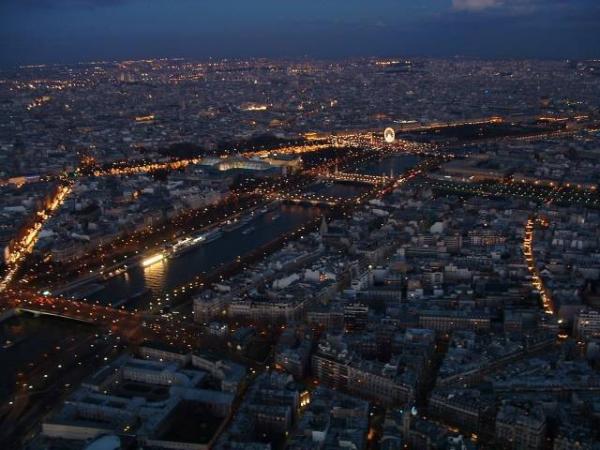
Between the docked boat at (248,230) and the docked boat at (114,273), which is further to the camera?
the docked boat at (248,230)

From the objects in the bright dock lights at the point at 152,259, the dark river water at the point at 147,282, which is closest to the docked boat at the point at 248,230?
the dark river water at the point at 147,282

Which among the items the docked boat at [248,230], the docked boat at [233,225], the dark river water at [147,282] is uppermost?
the docked boat at [233,225]

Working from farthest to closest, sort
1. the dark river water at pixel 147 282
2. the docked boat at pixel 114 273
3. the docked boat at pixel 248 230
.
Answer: the docked boat at pixel 248 230 → the docked boat at pixel 114 273 → the dark river water at pixel 147 282

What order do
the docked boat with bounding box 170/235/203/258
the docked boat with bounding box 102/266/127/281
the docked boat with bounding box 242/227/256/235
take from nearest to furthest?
the docked boat with bounding box 102/266/127/281 → the docked boat with bounding box 170/235/203/258 → the docked boat with bounding box 242/227/256/235

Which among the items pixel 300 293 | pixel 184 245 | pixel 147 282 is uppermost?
pixel 300 293

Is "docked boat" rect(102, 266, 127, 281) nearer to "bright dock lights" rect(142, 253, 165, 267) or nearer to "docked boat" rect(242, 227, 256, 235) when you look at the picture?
"bright dock lights" rect(142, 253, 165, 267)

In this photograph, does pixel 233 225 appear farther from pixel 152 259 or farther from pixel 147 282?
pixel 147 282

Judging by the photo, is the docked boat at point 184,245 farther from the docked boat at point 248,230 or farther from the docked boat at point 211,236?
the docked boat at point 248,230

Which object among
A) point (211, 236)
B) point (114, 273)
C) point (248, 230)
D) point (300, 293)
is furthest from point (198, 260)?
point (300, 293)

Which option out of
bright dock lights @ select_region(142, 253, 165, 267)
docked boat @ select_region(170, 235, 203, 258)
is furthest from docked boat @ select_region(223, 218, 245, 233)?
bright dock lights @ select_region(142, 253, 165, 267)

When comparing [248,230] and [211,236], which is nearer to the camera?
[211,236]

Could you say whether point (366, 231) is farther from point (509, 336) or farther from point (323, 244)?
point (509, 336)
